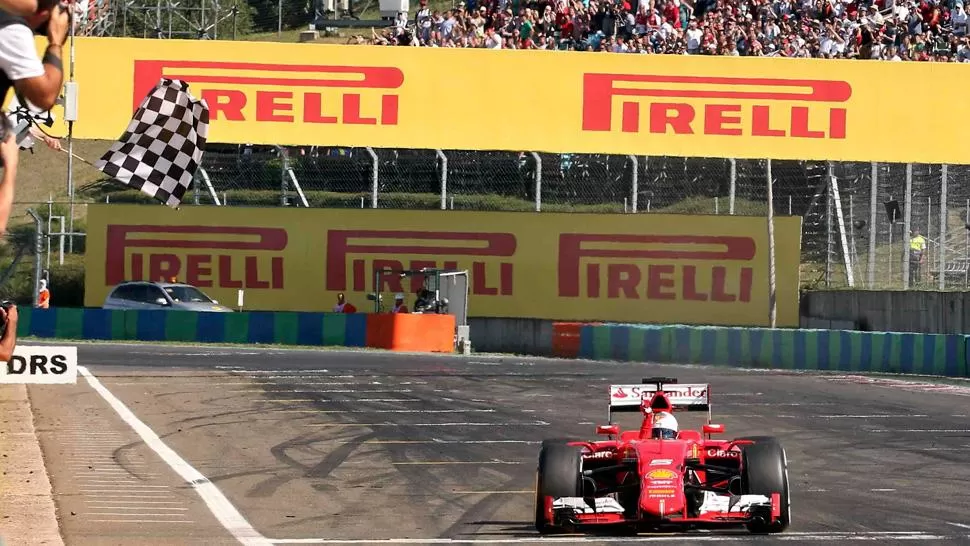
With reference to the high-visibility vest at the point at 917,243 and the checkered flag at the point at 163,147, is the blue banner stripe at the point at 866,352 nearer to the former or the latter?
the high-visibility vest at the point at 917,243

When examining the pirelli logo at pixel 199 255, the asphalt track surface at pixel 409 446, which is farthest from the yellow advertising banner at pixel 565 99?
the asphalt track surface at pixel 409 446

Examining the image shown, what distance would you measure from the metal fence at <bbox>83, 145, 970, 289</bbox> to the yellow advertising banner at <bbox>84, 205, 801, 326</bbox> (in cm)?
28

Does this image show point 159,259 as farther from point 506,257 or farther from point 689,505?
point 689,505

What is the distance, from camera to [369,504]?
10.8 metres

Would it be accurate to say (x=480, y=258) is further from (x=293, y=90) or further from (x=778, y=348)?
(x=778, y=348)

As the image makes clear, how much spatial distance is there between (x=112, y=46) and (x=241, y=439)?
51.1ft

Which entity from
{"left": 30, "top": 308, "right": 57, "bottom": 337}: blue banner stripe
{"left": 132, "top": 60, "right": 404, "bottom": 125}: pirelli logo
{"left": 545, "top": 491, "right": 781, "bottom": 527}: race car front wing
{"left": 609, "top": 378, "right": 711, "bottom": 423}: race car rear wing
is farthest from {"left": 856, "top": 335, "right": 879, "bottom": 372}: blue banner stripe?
{"left": 545, "top": 491, "right": 781, "bottom": 527}: race car front wing

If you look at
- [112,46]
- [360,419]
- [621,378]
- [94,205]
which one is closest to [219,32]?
[94,205]

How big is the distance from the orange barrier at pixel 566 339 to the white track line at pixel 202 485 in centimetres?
1295

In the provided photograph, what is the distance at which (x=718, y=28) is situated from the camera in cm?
3188

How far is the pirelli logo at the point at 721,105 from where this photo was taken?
29297mm

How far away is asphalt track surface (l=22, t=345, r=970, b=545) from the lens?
9.87 metres

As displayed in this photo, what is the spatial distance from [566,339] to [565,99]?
4.35 metres

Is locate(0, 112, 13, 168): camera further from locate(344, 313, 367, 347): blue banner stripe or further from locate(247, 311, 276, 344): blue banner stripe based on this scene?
A: locate(247, 311, 276, 344): blue banner stripe
